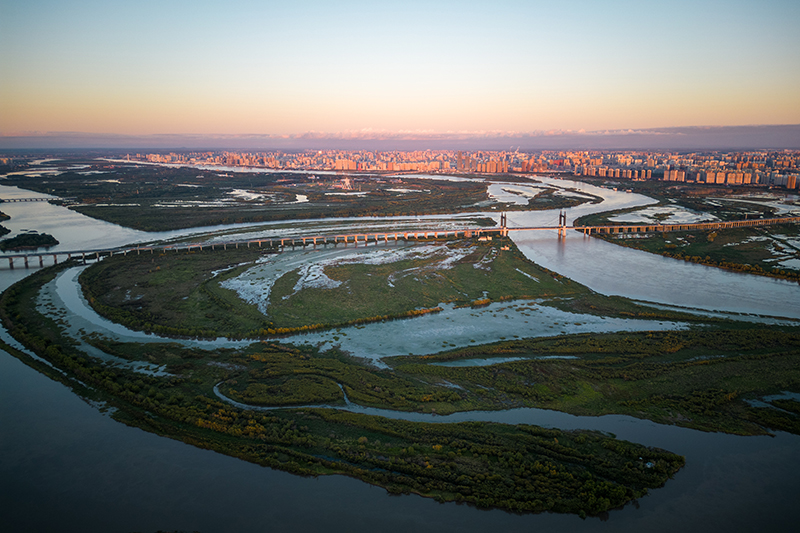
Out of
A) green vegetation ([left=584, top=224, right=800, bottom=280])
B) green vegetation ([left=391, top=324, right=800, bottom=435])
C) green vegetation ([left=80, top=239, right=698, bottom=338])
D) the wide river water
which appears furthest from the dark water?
green vegetation ([left=584, top=224, right=800, bottom=280])

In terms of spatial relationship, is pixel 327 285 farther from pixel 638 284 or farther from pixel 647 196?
pixel 647 196

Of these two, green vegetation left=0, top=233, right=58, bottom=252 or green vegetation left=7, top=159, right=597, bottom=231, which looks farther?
green vegetation left=7, top=159, right=597, bottom=231

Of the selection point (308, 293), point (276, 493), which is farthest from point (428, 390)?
point (308, 293)

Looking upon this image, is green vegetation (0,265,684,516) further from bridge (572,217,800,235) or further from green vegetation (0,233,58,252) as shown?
bridge (572,217,800,235)

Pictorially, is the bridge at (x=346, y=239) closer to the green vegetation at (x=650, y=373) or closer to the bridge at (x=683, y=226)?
the bridge at (x=683, y=226)

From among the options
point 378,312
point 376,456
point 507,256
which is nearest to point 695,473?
point 376,456

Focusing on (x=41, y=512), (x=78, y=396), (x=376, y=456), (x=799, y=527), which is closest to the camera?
(x=799, y=527)
